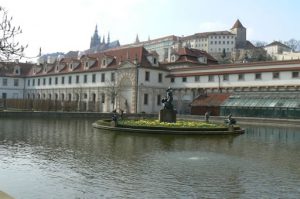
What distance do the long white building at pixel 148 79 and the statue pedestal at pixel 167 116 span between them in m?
26.9

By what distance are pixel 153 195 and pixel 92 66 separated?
236 ft

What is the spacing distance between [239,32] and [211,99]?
11131 centimetres

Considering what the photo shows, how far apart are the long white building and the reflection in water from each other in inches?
1509

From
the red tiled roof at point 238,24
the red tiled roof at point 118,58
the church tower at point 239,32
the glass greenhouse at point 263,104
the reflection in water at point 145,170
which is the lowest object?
the reflection in water at point 145,170

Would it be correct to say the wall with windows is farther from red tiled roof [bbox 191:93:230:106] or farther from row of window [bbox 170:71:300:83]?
red tiled roof [bbox 191:93:230:106]

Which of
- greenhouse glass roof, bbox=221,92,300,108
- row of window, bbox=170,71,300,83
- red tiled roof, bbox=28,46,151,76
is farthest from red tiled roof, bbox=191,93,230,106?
red tiled roof, bbox=28,46,151,76

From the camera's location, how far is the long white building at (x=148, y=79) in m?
60.7

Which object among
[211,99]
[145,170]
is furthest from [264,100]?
[145,170]

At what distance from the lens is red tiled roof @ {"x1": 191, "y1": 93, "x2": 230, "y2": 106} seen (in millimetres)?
63000

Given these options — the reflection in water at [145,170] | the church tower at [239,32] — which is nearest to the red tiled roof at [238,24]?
the church tower at [239,32]

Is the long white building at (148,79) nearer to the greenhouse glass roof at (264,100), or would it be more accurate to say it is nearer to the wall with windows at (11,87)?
the greenhouse glass roof at (264,100)

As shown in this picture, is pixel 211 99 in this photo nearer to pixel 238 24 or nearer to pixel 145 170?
pixel 145 170

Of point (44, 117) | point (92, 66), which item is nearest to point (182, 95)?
point (92, 66)

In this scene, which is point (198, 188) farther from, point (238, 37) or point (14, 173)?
point (238, 37)
